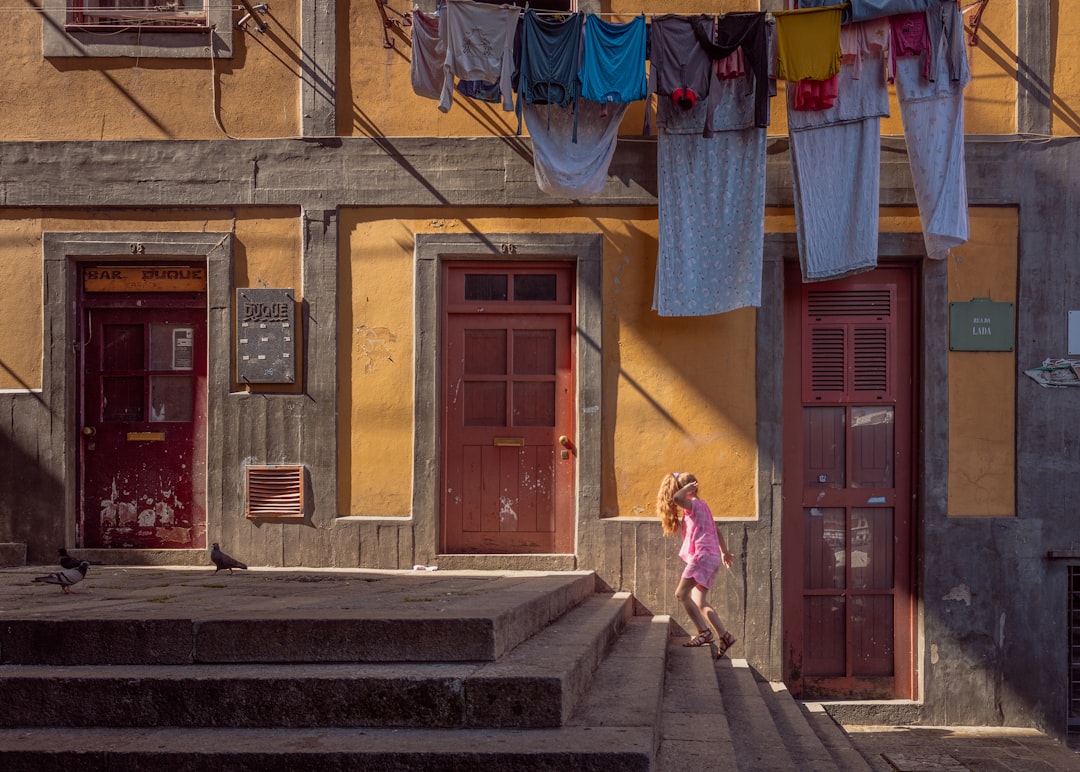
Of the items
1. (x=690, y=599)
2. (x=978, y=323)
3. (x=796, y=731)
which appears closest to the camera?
(x=796, y=731)

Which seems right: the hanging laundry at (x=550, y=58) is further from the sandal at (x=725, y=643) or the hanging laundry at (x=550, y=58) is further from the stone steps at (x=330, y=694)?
the sandal at (x=725, y=643)

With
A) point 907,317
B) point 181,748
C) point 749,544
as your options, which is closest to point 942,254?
point 907,317

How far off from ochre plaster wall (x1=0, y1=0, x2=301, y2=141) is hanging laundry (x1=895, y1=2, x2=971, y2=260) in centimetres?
487

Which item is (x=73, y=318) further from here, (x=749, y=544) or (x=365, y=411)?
(x=749, y=544)

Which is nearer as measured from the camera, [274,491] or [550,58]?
[550,58]

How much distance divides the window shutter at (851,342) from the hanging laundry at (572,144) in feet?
6.82

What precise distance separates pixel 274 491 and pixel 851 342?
489 cm

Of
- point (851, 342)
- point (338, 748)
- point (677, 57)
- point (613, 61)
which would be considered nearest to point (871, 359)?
point (851, 342)

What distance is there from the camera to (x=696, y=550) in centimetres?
777

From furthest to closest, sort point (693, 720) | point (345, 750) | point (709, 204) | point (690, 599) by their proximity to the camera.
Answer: point (709, 204), point (690, 599), point (693, 720), point (345, 750)

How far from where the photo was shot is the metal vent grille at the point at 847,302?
8.62m

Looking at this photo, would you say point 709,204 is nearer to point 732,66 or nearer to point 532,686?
point 732,66

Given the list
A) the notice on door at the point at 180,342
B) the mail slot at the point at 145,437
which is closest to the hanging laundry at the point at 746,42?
the notice on door at the point at 180,342

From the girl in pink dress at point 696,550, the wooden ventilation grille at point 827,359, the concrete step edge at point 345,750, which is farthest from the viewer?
the wooden ventilation grille at point 827,359
